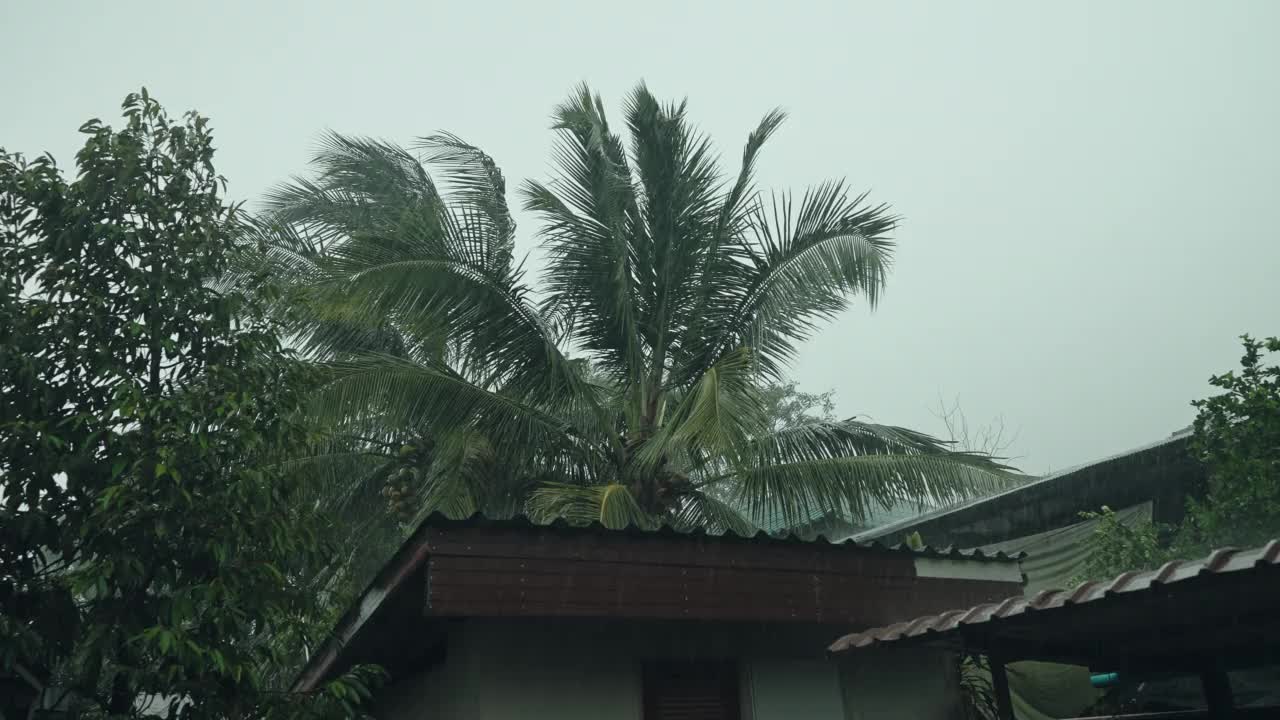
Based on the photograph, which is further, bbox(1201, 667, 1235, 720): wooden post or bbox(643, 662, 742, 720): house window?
bbox(643, 662, 742, 720): house window

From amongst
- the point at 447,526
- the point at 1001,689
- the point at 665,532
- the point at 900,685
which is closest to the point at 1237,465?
the point at 900,685

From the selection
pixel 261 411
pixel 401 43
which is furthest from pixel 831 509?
pixel 401 43

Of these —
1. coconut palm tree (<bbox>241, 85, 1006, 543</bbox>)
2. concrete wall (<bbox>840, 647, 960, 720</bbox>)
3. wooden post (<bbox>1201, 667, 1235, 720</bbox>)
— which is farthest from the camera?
coconut palm tree (<bbox>241, 85, 1006, 543</bbox>)

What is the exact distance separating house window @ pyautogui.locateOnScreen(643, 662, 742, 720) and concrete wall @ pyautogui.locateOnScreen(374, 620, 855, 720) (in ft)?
0.25

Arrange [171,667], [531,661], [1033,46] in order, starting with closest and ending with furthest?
[171,667]
[531,661]
[1033,46]

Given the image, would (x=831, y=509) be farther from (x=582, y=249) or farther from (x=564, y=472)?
(x=582, y=249)

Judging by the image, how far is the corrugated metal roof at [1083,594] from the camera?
396 centimetres

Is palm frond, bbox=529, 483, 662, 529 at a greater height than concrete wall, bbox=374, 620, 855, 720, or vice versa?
palm frond, bbox=529, 483, 662, 529

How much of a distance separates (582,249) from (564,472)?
7.27 ft

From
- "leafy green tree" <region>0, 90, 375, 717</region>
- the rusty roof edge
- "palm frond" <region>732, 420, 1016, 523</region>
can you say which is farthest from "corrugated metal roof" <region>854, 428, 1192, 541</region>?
"leafy green tree" <region>0, 90, 375, 717</region>

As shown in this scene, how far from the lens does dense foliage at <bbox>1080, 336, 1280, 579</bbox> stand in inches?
335

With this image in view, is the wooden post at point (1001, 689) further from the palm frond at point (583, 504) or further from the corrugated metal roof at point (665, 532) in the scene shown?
the palm frond at point (583, 504)

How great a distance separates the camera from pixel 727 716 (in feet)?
20.2

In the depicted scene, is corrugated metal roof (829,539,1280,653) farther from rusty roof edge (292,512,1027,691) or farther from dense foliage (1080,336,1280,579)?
dense foliage (1080,336,1280,579)
